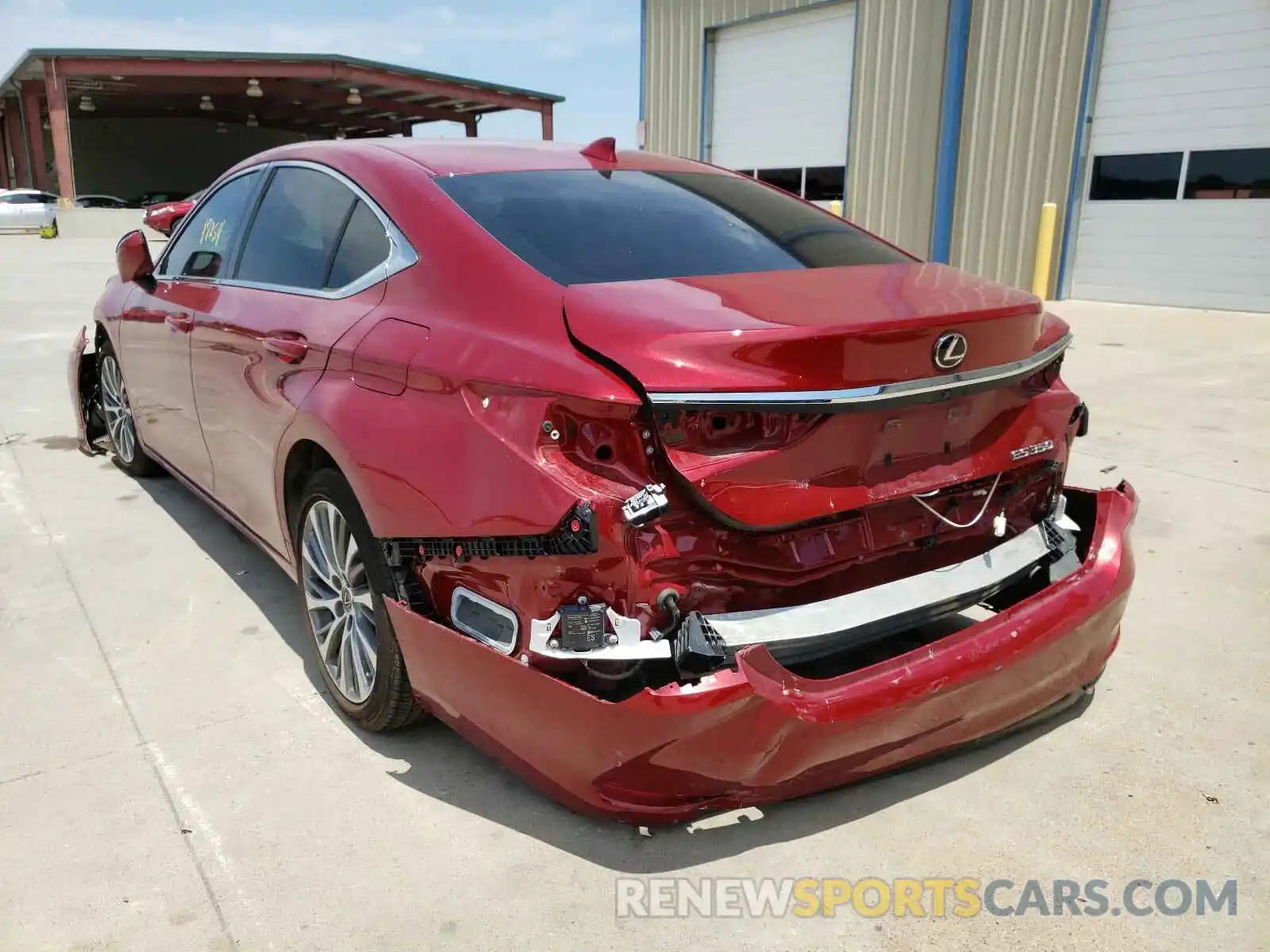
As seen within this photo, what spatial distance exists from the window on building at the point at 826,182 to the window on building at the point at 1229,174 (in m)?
5.23

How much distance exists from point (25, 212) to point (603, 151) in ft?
95.2

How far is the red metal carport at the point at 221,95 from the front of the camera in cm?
2805

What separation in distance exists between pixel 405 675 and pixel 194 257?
2.23 meters

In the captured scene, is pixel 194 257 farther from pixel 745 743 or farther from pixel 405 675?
pixel 745 743

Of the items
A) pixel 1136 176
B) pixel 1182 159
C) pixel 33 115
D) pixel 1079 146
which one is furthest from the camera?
pixel 33 115

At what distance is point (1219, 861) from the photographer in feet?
7.34

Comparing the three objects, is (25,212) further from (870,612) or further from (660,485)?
(870,612)

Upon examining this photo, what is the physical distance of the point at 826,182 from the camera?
15953 mm

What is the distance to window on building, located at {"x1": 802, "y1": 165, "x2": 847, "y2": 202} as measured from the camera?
15609 millimetres

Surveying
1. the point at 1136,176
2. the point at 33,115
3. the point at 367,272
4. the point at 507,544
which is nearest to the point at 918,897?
the point at 507,544

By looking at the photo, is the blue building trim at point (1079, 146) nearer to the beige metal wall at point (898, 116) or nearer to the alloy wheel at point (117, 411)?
the beige metal wall at point (898, 116)

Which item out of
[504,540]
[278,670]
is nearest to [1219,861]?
[504,540]

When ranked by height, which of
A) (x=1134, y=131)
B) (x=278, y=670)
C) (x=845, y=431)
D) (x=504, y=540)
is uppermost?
(x=1134, y=131)

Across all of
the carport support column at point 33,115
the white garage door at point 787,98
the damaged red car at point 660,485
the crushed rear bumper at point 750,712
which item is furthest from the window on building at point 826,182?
the carport support column at point 33,115
